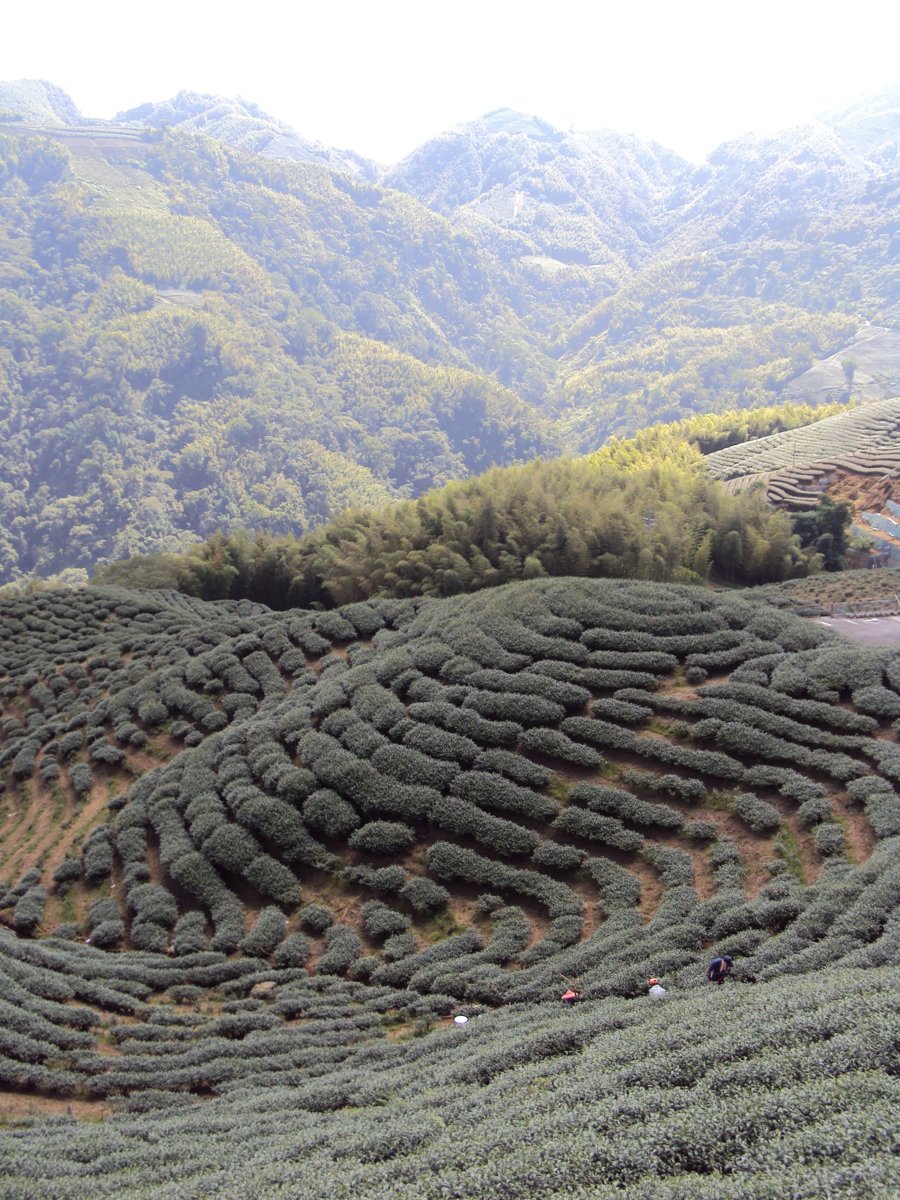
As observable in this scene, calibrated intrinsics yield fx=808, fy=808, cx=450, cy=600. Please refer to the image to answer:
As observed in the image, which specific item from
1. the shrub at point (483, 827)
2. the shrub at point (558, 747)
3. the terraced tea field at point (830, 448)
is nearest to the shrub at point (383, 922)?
the shrub at point (483, 827)

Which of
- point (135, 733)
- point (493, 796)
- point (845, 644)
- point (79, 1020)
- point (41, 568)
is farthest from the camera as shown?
point (41, 568)

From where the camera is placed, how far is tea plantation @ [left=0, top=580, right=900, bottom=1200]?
11.4 metres

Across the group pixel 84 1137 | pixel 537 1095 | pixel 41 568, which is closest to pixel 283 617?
pixel 84 1137

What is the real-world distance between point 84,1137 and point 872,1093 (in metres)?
13.5

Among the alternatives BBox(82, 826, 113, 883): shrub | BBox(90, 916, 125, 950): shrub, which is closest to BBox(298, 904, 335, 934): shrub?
BBox(90, 916, 125, 950): shrub

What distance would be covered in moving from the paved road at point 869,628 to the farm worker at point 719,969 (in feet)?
69.6

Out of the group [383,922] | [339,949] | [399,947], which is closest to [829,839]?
[399,947]

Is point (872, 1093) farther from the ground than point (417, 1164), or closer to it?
farther from the ground

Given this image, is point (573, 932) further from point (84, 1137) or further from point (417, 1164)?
point (84, 1137)

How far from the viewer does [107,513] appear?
187625mm

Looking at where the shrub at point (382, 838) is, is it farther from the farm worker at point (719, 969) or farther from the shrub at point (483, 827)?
the farm worker at point (719, 969)

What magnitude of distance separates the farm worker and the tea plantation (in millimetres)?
218

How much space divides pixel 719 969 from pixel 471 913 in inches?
289

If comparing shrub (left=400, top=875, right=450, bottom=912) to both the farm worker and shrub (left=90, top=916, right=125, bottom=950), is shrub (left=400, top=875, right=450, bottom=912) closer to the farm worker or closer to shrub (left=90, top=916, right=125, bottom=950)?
the farm worker
